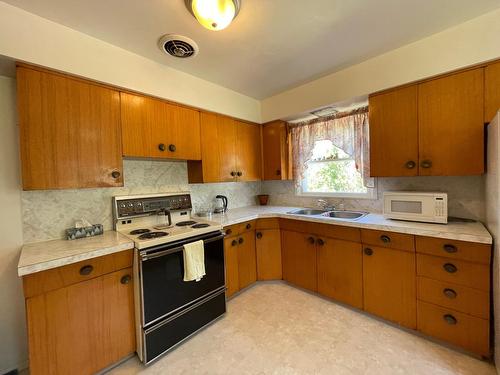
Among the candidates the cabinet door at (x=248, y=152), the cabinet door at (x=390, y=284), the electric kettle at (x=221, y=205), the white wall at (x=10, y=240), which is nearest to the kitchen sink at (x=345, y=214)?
the cabinet door at (x=390, y=284)

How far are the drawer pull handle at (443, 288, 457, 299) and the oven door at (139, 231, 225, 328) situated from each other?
1.80 m

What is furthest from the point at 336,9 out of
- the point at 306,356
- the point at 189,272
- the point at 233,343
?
the point at 233,343

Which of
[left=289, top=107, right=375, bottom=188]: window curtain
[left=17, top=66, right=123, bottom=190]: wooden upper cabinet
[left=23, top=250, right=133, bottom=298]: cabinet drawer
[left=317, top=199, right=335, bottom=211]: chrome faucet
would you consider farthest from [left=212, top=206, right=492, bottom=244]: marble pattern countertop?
[left=17, top=66, right=123, bottom=190]: wooden upper cabinet

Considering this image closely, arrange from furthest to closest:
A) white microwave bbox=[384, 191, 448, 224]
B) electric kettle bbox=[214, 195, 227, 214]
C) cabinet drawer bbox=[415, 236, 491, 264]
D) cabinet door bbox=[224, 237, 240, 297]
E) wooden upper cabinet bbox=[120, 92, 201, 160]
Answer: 1. electric kettle bbox=[214, 195, 227, 214]
2. cabinet door bbox=[224, 237, 240, 297]
3. wooden upper cabinet bbox=[120, 92, 201, 160]
4. white microwave bbox=[384, 191, 448, 224]
5. cabinet drawer bbox=[415, 236, 491, 264]

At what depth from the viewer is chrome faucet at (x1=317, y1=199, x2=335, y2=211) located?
8.91 ft

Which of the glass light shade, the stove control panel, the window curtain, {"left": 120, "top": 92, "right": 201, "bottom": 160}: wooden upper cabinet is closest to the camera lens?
the glass light shade

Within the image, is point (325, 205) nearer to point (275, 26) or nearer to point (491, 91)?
Result: point (491, 91)

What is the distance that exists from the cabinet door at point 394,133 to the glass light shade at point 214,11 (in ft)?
5.01

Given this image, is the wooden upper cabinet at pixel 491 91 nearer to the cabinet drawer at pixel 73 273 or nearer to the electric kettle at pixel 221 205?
the electric kettle at pixel 221 205

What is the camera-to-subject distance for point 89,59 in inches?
62.4

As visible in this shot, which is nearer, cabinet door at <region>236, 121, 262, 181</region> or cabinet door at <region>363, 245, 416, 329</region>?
cabinet door at <region>363, 245, 416, 329</region>

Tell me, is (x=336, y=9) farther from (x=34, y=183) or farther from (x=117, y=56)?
(x=34, y=183)

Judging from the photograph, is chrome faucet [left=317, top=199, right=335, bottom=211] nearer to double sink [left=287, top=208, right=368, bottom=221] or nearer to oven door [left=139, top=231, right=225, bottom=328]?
double sink [left=287, top=208, right=368, bottom=221]

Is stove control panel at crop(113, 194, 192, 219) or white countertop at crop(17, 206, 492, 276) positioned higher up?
stove control panel at crop(113, 194, 192, 219)
